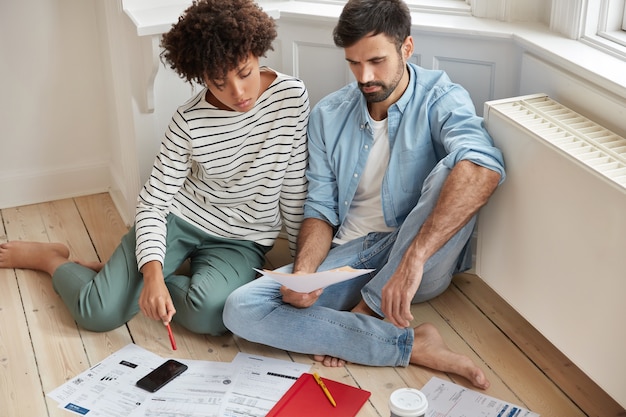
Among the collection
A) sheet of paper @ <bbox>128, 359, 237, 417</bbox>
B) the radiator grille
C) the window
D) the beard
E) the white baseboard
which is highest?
the window

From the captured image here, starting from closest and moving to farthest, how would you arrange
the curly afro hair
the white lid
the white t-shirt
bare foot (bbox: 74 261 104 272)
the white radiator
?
the white lid, the white radiator, the curly afro hair, the white t-shirt, bare foot (bbox: 74 261 104 272)

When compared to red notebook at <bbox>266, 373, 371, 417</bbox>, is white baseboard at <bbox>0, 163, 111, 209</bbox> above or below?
above

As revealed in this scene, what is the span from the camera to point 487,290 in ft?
8.12

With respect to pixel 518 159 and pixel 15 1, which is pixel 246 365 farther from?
pixel 15 1

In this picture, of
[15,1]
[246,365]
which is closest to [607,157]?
[246,365]

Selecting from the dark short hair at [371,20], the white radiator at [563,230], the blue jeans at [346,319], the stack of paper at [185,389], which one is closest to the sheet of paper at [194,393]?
the stack of paper at [185,389]

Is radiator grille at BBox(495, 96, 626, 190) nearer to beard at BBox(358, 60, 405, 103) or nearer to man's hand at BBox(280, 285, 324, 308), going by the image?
beard at BBox(358, 60, 405, 103)

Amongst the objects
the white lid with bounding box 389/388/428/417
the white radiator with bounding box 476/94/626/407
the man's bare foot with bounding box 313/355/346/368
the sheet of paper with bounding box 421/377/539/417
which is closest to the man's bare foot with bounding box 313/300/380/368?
the man's bare foot with bounding box 313/355/346/368

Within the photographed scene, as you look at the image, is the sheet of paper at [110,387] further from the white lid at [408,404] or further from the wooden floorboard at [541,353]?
the wooden floorboard at [541,353]

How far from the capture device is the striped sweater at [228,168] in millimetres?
2240

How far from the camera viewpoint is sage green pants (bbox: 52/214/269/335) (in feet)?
7.37

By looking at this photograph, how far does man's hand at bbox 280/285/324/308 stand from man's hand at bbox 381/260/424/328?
0.69ft

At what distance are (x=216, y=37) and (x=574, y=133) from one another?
864 mm

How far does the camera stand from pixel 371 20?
79.8 inches
